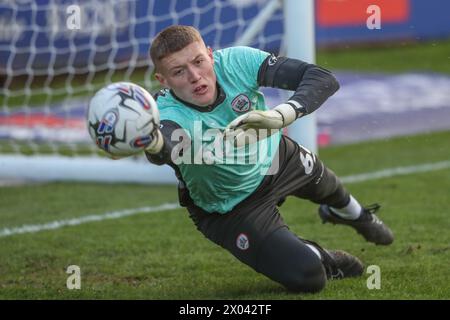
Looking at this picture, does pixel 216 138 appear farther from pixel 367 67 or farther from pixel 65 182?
pixel 367 67

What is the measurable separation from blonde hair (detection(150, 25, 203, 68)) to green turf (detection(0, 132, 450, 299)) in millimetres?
1097

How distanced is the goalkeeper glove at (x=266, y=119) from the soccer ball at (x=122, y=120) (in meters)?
0.33

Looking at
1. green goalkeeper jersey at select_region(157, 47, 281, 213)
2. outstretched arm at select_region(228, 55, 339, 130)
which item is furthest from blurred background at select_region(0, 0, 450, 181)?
outstretched arm at select_region(228, 55, 339, 130)

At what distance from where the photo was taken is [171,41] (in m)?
4.26

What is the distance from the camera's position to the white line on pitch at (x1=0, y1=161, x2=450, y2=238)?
240 inches

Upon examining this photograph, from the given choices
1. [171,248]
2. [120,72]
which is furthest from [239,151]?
[120,72]

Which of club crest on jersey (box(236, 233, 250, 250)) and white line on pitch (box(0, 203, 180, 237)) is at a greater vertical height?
club crest on jersey (box(236, 233, 250, 250))

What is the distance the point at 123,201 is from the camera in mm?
6961

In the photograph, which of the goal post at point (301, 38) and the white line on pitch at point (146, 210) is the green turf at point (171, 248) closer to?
the white line on pitch at point (146, 210)

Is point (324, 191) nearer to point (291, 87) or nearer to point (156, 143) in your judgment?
point (291, 87)

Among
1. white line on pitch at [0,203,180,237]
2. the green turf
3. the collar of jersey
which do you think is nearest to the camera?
the collar of jersey

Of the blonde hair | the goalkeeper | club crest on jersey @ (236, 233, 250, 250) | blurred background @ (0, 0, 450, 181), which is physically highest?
the blonde hair

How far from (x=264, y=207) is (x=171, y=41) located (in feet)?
2.85

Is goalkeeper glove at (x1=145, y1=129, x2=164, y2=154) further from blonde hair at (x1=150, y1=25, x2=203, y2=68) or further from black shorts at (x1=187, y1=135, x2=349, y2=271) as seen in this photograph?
black shorts at (x1=187, y1=135, x2=349, y2=271)
